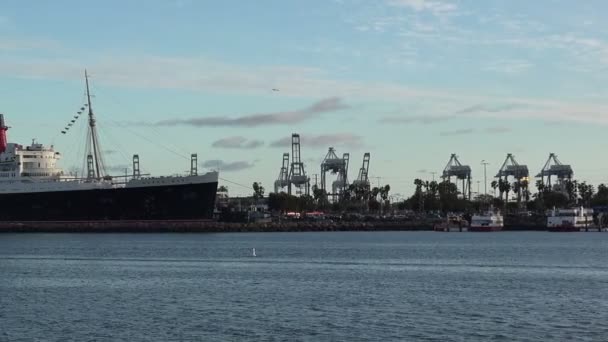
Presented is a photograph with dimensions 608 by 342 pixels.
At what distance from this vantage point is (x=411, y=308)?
36.0 meters

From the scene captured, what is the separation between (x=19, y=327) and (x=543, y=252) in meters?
52.0

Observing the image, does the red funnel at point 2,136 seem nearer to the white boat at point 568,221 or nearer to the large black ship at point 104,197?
the large black ship at point 104,197

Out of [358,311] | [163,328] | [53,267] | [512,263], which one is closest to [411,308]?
[358,311]

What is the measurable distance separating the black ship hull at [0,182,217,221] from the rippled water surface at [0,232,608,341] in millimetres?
41263

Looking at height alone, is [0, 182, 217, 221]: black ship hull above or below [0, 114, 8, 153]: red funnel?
below

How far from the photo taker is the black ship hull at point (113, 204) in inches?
4358

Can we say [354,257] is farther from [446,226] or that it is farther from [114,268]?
[446,226]

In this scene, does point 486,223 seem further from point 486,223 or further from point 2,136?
point 2,136

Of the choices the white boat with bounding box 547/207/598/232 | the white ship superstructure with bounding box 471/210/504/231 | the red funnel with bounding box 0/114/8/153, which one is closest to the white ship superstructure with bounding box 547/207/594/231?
the white boat with bounding box 547/207/598/232

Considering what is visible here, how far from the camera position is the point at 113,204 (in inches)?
4392

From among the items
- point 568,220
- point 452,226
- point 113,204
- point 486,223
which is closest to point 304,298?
point 113,204

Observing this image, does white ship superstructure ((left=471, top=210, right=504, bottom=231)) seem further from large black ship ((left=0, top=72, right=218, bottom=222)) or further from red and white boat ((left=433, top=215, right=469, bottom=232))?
large black ship ((left=0, top=72, right=218, bottom=222))

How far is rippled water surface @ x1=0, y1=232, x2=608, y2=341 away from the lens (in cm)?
3059

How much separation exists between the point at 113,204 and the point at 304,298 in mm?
75484
